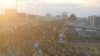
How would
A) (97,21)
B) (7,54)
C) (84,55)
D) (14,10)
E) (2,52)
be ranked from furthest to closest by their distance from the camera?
(97,21) < (14,10) < (84,55) < (2,52) < (7,54)

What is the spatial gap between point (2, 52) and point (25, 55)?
4.10 ft

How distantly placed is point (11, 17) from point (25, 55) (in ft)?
73.6

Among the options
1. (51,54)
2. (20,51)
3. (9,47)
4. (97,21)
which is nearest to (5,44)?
(9,47)

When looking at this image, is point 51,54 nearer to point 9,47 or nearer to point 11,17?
point 9,47

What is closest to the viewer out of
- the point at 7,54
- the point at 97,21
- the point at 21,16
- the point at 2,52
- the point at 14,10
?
the point at 7,54

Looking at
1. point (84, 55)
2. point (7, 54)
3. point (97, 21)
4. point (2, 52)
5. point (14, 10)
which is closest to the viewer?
point (7, 54)

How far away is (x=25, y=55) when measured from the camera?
1126cm

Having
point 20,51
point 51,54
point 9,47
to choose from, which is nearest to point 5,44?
point 9,47

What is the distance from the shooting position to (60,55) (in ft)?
37.6

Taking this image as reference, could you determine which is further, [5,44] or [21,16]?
[21,16]

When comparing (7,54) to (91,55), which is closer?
(7,54)

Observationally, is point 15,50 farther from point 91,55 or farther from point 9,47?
point 91,55

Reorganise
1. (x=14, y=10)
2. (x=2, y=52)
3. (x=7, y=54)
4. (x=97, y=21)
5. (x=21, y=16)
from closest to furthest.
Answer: (x=7, y=54) < (x=2, y=52) < (x=14, y=10) < (x=21, y=16) < (x=97, y=21)

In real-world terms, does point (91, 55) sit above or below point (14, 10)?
below
